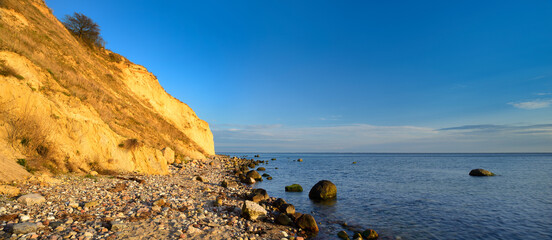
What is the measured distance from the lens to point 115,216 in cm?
791

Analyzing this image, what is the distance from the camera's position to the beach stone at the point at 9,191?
27.1 ft

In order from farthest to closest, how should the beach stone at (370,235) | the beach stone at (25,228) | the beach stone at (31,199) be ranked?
the beach stone at (370,235), the beach stone at (31,199), the beach stone at (25,228)

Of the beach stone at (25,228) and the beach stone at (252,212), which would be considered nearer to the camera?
the beach stone at (25,228)

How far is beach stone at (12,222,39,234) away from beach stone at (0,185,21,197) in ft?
11.4

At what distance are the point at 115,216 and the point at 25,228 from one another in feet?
7.22

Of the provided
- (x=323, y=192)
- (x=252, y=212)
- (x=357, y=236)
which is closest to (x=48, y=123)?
(x=252, y=212)

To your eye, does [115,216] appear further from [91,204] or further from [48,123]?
[48,123]

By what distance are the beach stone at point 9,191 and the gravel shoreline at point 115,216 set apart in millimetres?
337

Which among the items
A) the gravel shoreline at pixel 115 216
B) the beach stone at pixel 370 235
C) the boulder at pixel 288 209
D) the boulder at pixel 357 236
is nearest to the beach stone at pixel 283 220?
the gravel shoreline at pixel 115 216

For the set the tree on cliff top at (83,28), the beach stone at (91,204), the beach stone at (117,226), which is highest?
the tree on cliff top at (83,28)

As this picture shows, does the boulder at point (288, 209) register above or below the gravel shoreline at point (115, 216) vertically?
below

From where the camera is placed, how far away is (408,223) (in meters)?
12.4

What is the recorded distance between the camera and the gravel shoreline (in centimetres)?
653

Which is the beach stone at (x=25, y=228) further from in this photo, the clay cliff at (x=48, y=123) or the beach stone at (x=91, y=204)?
the clay cliff at (x=48, y=123)
